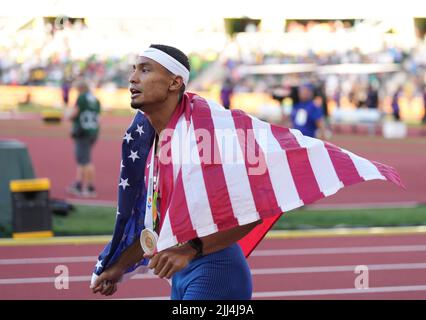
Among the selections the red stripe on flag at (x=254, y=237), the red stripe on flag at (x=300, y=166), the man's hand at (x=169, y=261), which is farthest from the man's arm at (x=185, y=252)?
the red stripe on flag at (x=254, y=237)

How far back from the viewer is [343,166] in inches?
169

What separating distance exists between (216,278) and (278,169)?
0.56m

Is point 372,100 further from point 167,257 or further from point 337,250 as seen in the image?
point 167,257

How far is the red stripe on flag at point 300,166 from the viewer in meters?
4.17

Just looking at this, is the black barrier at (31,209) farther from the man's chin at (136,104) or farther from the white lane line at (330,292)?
the man's chin at (136,104)

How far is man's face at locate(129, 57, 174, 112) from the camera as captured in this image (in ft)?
13.6

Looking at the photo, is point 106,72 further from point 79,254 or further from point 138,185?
point 138,185

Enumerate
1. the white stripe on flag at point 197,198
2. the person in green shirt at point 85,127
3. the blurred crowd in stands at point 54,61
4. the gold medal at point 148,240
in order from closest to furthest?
the white stripe on flag at point 197,198 → the gold medal at point 148,240 → the person in green shirt at point 85,127 → the blurred crowd in stands at point 54,61

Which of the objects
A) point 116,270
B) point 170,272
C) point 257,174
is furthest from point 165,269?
point 116,270

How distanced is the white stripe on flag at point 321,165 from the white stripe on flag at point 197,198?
1.83 feet

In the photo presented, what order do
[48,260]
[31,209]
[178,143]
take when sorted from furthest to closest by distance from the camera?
[31,209], [48,260], [178,143]

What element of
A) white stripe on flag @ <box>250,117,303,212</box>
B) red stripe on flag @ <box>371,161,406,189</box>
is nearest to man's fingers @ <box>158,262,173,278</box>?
white stripe on flag @ <box>250,117,303,212</box>

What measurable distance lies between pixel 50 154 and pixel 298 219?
1069 centimetres
